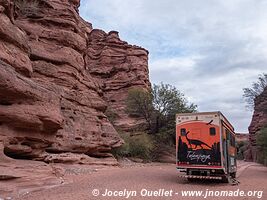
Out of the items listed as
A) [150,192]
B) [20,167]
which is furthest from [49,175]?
[150,192]

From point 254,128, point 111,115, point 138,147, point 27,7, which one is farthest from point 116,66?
point 254,128

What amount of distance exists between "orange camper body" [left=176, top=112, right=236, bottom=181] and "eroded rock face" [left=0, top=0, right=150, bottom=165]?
6635 mm

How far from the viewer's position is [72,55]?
24062mm

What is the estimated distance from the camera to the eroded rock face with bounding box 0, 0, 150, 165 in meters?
12.2

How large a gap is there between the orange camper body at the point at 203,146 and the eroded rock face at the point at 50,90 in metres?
6.64

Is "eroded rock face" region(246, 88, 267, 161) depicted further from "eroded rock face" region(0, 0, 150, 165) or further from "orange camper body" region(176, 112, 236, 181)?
"orange camper body" region(176, 112, 236, 181)

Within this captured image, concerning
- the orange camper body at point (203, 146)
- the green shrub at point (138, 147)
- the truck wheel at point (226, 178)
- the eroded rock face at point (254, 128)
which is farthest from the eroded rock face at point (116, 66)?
the truck wheel at point (226, 178)

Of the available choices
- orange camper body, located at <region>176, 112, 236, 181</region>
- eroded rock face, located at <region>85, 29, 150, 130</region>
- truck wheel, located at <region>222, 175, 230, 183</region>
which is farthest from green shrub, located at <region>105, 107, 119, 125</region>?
truck wheel, located at <region>222, 175, 230, 183</region>

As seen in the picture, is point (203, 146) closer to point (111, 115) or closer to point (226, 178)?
point (226, 178)

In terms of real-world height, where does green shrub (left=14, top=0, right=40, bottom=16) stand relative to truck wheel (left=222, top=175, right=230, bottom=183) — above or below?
above

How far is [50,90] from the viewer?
14.5 meters

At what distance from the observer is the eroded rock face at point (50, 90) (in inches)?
482

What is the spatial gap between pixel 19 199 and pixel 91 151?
14.2 metres

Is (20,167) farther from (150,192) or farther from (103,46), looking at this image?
(103,46)
